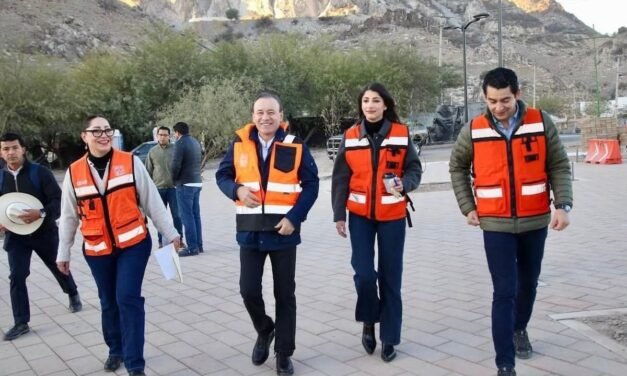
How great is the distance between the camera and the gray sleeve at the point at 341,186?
4359mm

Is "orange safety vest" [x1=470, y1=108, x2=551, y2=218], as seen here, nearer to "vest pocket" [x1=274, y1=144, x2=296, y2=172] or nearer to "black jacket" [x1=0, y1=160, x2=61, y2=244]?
"vest pocket" [x1=274, y1=144, x2=296, y2=172]

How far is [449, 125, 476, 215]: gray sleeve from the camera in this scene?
13.1 feet

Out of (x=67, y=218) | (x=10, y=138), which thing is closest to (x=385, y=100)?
(x=67, y=218)

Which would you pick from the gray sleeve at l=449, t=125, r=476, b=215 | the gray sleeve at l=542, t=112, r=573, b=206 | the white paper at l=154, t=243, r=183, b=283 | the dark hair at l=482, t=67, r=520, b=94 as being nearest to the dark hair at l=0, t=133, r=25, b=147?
the white paper at l=154, t=243, r=183, b=283

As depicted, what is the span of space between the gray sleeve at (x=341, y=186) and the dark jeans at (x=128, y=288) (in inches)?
52.7

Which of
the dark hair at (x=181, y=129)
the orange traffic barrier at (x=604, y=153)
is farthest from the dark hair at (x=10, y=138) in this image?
the orange traffic barrier at (x=604, y=153)

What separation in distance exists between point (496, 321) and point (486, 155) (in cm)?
104

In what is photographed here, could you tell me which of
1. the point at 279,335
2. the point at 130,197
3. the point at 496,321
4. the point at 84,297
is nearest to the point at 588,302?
the point at 496,321

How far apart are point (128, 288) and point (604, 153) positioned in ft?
68.1

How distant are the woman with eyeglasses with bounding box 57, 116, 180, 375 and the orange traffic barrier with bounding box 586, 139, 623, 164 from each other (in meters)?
20.3

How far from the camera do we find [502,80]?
379 cm

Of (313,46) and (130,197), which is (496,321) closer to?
(130,197)

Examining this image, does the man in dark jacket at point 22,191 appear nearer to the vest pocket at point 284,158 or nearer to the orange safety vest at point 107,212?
the orange safety vest at point 107,212

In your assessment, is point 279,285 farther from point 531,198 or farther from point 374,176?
point 531,198
